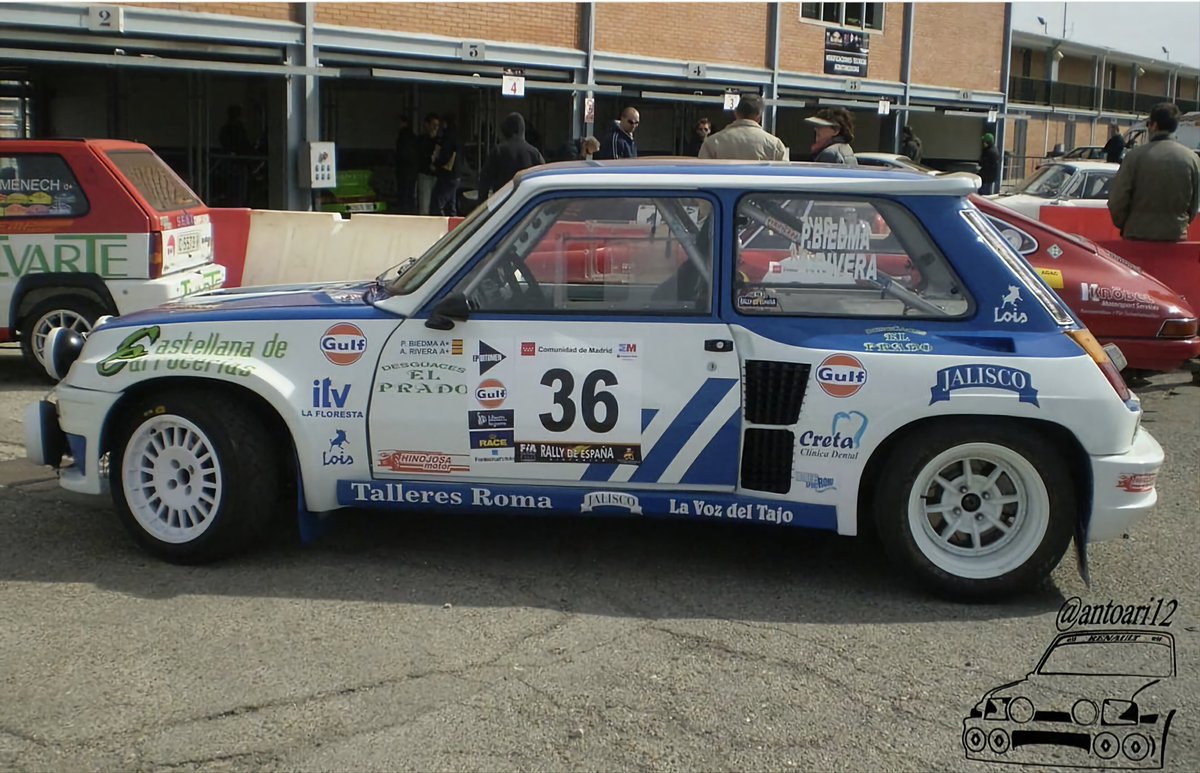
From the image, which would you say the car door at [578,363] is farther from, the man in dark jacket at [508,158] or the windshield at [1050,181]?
the windshield at [1050,181]

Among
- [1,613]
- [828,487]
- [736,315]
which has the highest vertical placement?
[736,315]

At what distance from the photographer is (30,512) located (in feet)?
19.1

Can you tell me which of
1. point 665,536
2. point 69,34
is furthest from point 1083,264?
point 69,34

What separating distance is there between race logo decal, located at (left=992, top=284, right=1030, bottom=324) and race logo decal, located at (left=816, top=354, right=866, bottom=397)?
584 millimetres

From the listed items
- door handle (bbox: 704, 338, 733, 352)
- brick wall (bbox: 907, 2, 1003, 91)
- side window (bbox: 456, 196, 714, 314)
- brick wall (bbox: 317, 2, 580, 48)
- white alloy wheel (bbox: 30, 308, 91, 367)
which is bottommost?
Answer: white alloy wheel (bbox: 30, 308, 91, 367)

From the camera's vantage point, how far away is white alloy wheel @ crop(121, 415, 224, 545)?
504 centimetres

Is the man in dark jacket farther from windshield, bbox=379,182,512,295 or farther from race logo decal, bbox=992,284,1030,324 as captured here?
race logo decal, bbox=992,284,1030,324

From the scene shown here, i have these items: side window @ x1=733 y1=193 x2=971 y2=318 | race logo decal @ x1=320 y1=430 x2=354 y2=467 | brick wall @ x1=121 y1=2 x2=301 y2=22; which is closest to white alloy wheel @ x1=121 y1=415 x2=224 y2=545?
race logo decal @ x1=320 y1=430 x2=354 y2=467

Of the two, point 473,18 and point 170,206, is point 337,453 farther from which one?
point 473,18

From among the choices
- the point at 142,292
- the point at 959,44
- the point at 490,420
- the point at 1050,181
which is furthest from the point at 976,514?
the point at 959,44

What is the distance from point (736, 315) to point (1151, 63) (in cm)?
7325

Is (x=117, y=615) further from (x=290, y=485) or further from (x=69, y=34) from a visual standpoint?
(x=69, y=34)

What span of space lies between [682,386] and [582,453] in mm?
484

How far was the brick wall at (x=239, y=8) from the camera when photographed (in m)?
15.7
